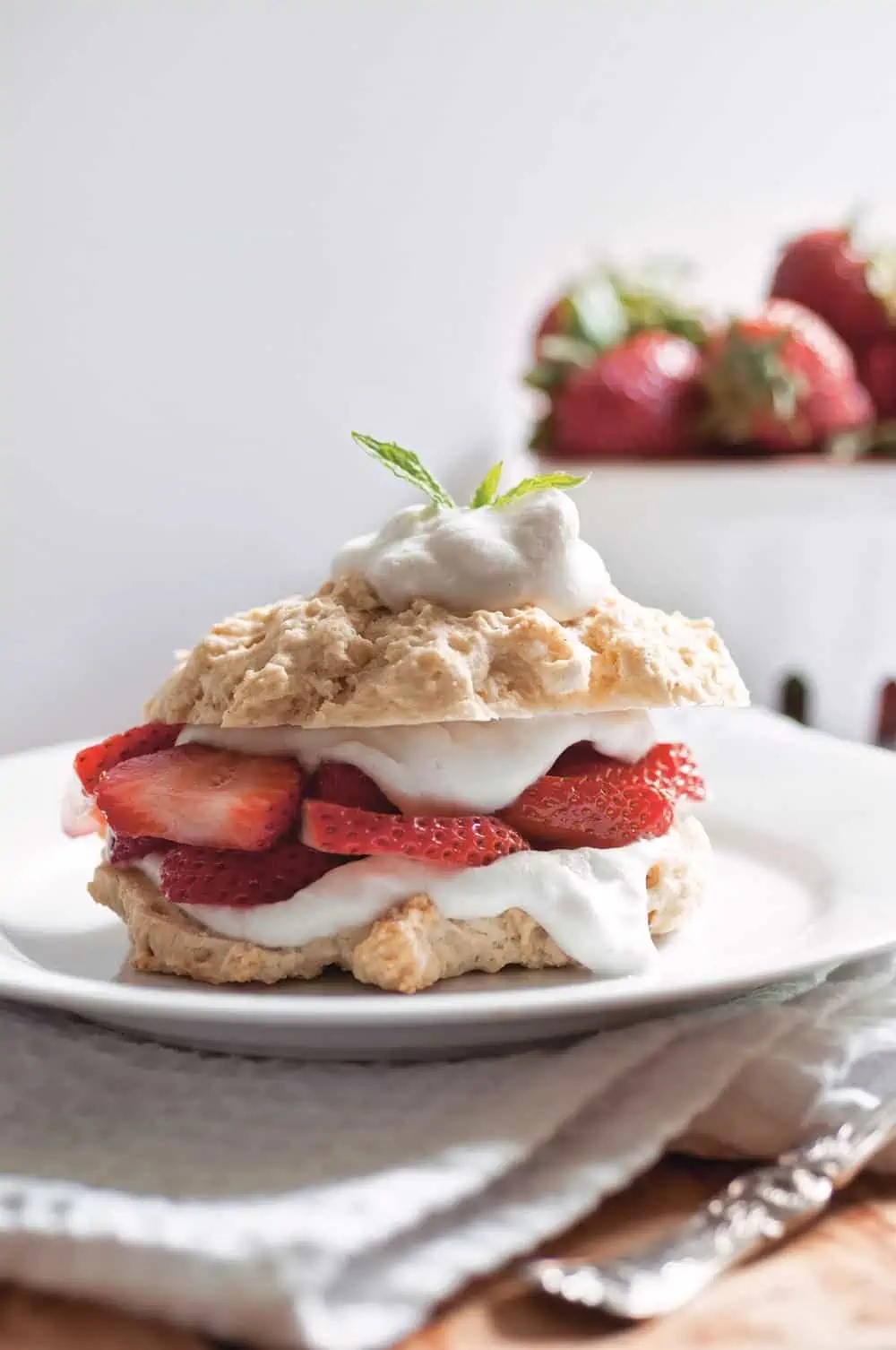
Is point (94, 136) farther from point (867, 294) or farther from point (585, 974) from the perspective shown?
point (585, 974)

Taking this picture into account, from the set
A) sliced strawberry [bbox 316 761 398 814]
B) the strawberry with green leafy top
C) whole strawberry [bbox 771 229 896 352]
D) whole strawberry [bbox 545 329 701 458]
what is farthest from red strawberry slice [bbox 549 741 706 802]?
whole strawberry [bbox 771 229 896 352]

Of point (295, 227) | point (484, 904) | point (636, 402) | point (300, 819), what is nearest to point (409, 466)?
point (300, 819)

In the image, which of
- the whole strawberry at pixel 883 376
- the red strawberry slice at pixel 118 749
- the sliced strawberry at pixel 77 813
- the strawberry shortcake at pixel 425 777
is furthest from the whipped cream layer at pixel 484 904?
the whole strawberry at pixel 883 376

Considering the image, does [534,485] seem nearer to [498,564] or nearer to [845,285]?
[498,564]

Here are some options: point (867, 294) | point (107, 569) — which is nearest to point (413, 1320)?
point (107, 569)

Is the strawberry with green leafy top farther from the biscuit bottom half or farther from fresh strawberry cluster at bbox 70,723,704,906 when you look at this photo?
the biscuit bottom half

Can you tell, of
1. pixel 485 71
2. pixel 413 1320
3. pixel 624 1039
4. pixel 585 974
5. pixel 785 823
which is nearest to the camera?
pixel 413 1320
